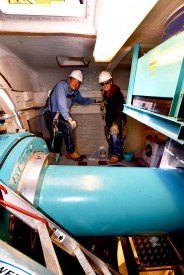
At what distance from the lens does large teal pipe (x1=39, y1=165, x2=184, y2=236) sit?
86 centimetres

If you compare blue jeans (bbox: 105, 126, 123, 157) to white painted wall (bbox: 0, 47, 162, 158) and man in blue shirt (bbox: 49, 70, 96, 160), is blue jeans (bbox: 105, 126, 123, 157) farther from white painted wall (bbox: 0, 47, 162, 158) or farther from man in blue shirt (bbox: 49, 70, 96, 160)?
man in blue shirt (bbox: 49, 70, 96, 160)

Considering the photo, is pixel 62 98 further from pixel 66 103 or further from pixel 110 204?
pixel 110 204

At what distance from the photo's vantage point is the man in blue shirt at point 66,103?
3.44m

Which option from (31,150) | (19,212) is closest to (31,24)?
(31,150)

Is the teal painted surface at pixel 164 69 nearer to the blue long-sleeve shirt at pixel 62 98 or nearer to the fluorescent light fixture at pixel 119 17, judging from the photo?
the fluorescent light fixture at pixel 119 17

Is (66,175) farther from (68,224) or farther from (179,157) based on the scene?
(179,157)

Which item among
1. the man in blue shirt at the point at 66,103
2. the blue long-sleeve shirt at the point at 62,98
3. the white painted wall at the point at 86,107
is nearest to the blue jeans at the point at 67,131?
the man in blue shirt at the point at 66,103

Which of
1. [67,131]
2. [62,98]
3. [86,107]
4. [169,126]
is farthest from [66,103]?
[169,126]

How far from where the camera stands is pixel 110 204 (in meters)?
0.86

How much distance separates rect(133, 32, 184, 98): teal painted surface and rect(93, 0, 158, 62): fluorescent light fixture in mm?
271

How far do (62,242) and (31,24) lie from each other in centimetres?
211

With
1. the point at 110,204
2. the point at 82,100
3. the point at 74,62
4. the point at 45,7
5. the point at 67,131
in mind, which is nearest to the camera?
the point at 110,204

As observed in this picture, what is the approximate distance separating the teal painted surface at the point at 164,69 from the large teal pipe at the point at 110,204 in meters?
0.60

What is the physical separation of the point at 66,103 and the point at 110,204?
9.75ft
